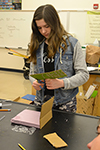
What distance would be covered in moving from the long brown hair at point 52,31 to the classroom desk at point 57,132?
0.45 m

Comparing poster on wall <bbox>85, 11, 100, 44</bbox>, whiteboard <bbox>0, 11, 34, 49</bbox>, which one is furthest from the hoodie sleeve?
whiteboard <bbox>0, 11, 34, 49</bbox>

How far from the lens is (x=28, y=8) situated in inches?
196

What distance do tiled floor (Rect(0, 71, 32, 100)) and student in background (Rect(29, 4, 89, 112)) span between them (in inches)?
84.5

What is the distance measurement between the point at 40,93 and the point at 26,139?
1.63 ft

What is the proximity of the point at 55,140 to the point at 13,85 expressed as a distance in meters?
3.50

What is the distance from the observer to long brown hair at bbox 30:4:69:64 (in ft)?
3.89

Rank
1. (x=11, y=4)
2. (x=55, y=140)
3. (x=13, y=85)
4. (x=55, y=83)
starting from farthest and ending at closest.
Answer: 1. (x=11, y=4)
2. (x=13, y=85)
3. (x=55, y=83)
4. (x=55, y=140)

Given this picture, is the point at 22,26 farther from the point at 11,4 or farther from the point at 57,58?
the point at 57,58

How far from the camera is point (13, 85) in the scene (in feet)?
13.9

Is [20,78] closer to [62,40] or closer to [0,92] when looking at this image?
[0,92]

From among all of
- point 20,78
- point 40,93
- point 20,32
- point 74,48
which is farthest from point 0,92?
point 74,48

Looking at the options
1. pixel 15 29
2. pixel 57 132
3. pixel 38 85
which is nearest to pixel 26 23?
pixel 15 29

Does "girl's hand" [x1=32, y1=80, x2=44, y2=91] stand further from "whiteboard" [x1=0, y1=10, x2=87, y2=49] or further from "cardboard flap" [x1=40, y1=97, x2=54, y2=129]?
"whiteboard" [x1=0, y1=10, x2=87, y2=49]

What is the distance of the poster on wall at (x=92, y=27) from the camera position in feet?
14.1
